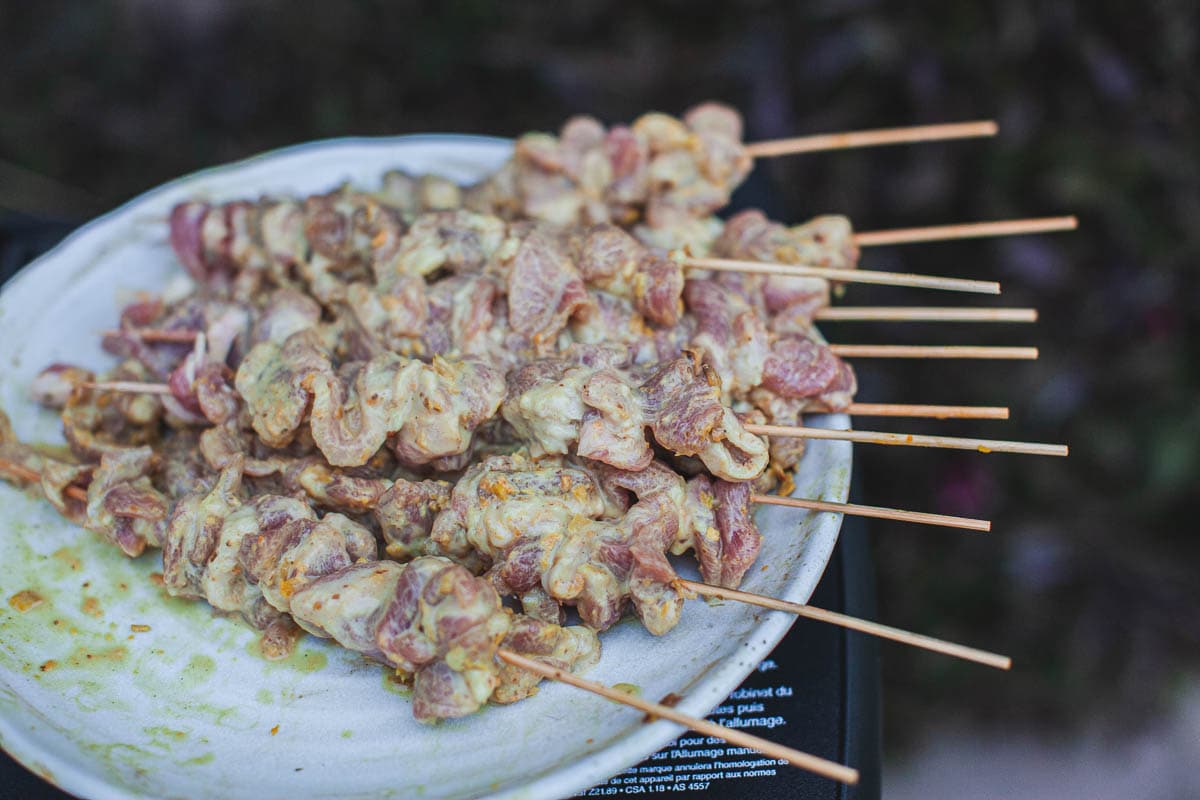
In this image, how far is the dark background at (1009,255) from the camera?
3391mm

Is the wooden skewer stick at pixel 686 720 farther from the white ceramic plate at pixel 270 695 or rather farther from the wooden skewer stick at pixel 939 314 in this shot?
the wooden skewer stick at pixel 939 314

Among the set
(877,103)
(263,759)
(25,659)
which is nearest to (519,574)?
(263,759)

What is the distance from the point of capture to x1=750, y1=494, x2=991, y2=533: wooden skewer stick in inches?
85.9

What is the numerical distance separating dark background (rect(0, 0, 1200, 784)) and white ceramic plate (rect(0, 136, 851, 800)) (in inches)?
59.2

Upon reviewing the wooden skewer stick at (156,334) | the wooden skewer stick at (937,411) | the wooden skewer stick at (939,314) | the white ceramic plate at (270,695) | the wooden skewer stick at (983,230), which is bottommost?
the white ceramic plate at (270,695)

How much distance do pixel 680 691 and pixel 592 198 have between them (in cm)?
169

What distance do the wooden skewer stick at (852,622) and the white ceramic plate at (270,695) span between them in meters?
0.05

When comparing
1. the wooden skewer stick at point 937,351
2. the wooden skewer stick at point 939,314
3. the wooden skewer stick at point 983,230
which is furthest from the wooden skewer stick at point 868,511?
the wooden skewer stick at point 983,230

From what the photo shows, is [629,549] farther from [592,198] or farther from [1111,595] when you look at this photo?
[1111,595]

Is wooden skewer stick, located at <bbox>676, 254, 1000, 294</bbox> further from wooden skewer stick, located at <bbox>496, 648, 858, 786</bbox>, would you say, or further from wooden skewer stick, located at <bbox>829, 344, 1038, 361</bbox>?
wooden skewer stick, located at <bbox>496, 648, 858, 786</bbox>

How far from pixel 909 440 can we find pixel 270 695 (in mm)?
1653

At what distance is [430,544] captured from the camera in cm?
240

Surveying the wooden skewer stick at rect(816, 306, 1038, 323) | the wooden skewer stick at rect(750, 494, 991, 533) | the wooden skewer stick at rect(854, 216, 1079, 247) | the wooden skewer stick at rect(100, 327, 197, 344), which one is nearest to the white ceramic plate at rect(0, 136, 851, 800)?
the wooden skewer stick at rect(750, 494, 991, 533)

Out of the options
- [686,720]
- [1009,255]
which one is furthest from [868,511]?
[1009,255]
